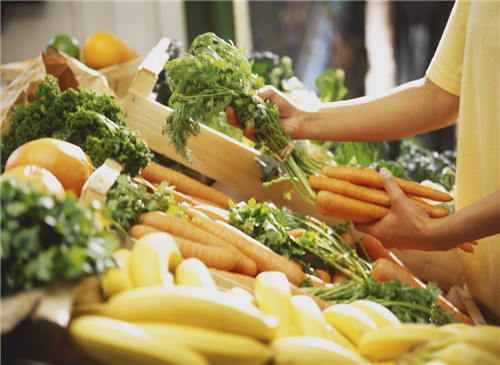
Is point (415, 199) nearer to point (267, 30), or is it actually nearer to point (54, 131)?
point (54, 131)

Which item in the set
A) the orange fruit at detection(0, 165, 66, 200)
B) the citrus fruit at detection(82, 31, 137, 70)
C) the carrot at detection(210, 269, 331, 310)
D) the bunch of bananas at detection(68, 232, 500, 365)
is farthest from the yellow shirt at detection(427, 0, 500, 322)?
the citrus fruit at detection(82, 31, 137, 70)

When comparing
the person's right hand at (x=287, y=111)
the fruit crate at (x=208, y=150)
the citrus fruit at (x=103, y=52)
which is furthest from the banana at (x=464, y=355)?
the citrus fruit at (x=103, y=52)

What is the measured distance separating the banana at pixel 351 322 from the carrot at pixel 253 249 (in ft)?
1.60

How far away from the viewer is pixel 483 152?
1.93 metres

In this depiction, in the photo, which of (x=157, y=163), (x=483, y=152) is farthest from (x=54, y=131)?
(x=483, y=152)

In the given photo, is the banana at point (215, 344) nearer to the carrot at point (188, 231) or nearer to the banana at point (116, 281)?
the banana at point (116, 281)

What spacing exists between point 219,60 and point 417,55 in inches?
131

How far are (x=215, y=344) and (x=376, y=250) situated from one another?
1390 millimetres

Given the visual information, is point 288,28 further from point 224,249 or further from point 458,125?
point 224,249

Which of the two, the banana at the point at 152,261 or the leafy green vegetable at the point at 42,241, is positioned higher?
the leafy green vegetable at the point at 42,241

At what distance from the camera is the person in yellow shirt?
1833mm

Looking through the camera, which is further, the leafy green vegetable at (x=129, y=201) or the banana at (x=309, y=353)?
the leafy green vegetable at (x=129, y=201)

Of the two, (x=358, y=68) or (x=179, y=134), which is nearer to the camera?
(x=179, y=134)

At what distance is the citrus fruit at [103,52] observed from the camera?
311 cm
